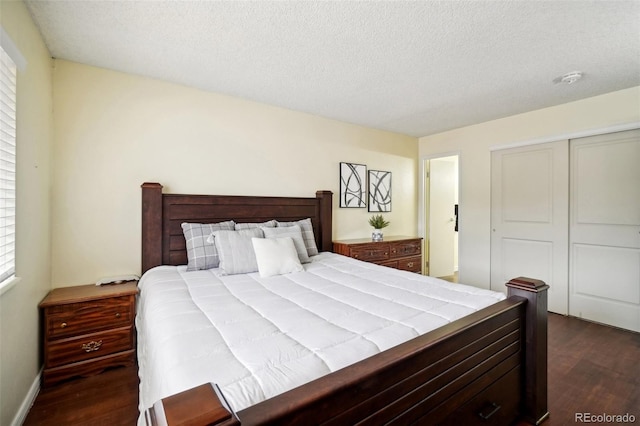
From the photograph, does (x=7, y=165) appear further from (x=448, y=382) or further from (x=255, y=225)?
(x=448, y=382)

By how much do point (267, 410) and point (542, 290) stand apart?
5.34 feet

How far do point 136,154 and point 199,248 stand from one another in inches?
40.0

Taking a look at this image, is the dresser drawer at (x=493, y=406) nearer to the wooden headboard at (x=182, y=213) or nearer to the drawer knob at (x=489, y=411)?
the drawer knob at (x=489, y=411)

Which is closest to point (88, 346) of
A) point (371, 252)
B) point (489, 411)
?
point (489, 411)

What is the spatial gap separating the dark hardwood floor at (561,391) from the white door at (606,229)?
55 centimetres


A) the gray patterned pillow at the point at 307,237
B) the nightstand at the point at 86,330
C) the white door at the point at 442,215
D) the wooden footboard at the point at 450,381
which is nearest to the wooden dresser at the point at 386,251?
the gray patterned pillow at the point at 307,237

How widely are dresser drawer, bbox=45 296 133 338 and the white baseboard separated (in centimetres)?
28

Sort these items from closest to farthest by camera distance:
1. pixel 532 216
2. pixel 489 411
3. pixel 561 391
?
pixel 489 411, pixel 561 391, pixel 532 216

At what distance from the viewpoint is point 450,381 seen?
3.84ft

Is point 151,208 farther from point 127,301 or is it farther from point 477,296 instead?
point 477,296

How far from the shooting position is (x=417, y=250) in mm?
4008

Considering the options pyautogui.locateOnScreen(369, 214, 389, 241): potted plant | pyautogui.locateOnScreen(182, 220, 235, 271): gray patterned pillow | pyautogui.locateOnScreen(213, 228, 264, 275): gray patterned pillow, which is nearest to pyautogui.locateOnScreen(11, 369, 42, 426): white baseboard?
pyautogui.locateOnScreen(182, 220, 235, 271): gray patterned pillow

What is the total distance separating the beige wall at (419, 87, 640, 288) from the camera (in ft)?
10.1

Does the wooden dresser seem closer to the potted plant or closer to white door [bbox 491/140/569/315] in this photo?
the potted plant
